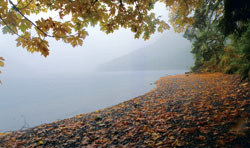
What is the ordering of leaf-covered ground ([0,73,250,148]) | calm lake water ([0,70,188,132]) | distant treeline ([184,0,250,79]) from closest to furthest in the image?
leaf-covered ground ([0,73,250,148]), distant treeline ([184,0,250,79]), calm lake water ([0,70,188,132])

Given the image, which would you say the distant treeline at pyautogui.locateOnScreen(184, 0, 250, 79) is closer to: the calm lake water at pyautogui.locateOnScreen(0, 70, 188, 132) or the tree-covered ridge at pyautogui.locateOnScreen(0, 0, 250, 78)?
the tree-covered ridge at pyautogui.locateOnScreen(0, 0, 250, 78)

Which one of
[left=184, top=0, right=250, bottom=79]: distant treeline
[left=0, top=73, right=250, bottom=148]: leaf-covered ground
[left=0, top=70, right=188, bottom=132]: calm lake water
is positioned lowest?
[left=0, top=70, right=188, bottom=132]: calm lake water

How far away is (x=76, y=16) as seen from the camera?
6.60 feet

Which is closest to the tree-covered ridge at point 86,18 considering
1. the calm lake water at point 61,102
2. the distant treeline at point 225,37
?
the distant treeline at point 225,37

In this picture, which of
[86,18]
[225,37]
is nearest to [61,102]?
[86,18]

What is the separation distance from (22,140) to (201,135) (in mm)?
3305

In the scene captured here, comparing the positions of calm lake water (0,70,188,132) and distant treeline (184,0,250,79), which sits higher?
distant treeline (184,0,250,79)

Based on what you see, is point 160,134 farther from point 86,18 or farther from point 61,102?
point 61,102

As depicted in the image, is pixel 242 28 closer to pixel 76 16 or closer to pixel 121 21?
pixel 121 21

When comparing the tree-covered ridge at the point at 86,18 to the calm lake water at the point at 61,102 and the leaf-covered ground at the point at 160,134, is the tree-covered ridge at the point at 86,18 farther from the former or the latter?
the calm lake water at the point at 61,102

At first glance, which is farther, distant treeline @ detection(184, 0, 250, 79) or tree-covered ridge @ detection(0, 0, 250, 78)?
distant treeline @ detection(184, 0, 250, 79)

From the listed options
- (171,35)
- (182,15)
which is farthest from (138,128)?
(171,35)

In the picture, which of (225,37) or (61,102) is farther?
(61,102)

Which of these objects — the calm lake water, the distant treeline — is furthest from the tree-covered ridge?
A: the calm lake water
